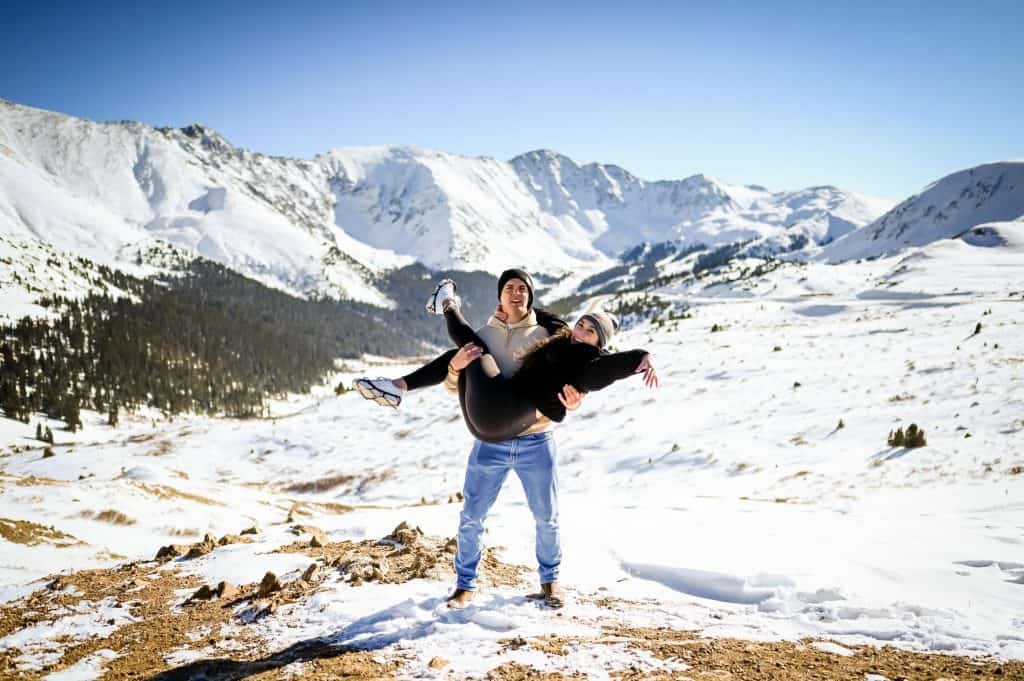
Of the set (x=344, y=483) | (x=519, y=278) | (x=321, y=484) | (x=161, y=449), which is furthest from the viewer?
(x=161, y=449)

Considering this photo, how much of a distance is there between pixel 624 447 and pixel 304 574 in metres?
14.8

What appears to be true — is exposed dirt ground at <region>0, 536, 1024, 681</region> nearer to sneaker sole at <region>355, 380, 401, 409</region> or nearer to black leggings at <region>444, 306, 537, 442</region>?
black leggings at <region>444, 306, 537, 442</region>

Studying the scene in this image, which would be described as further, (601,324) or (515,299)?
(515,299)

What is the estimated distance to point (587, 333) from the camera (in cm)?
459

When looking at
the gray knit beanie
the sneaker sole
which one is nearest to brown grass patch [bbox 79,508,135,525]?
the sneaker sole

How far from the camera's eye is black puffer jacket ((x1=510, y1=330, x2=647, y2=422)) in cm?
448

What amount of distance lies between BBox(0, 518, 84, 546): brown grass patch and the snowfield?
7 cm

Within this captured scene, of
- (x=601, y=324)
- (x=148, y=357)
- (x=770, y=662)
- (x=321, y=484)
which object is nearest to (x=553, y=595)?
(x=770, y=662)

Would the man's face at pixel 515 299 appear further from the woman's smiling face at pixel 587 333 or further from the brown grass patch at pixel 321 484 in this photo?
the brown grass patch at pixel 321 484

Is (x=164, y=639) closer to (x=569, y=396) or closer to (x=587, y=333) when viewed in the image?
(x=569, y=396)

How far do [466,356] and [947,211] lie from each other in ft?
564

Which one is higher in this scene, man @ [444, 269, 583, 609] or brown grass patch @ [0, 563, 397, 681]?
man @ [444, 269, 583, 609]

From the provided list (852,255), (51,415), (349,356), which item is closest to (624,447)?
(51,415)

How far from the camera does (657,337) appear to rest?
39.6 m
